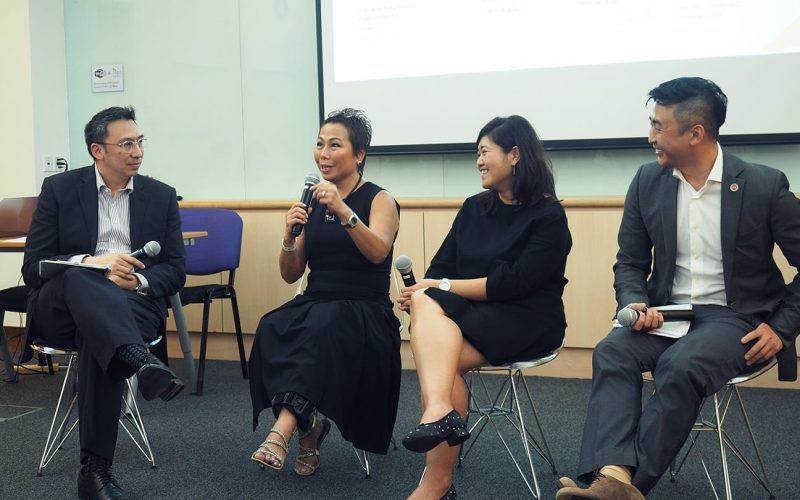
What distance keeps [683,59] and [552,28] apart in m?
0.70

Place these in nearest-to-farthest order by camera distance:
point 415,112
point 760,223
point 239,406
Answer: point 760,223
point 239,406
point 415,112

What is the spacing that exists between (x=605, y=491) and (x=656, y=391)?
359mm

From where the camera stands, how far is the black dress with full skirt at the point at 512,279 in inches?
100

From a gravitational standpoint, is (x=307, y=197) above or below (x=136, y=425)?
above

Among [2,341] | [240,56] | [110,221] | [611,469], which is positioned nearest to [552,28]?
[240,56]

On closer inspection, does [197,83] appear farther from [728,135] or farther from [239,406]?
[728,135]

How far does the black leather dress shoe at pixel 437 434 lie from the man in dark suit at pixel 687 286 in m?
0.31

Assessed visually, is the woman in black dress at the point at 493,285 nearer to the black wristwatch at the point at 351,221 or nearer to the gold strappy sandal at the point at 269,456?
the black wristwatch at the point at 351,221

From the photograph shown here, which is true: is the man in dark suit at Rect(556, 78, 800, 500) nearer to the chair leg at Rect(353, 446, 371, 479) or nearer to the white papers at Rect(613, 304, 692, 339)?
the white papers at Rect(613, 304, 692, 339)

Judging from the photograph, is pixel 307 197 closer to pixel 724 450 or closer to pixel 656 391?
pixel 656 391

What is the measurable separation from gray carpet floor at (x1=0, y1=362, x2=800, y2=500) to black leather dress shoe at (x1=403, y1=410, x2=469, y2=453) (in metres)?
0.47

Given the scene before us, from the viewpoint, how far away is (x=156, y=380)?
2.40 m

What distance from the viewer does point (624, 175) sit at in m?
4.30

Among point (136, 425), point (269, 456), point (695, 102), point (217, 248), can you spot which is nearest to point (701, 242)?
point (695, 102)
